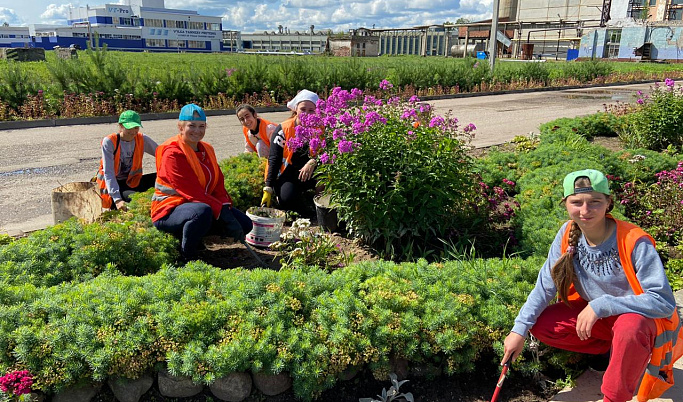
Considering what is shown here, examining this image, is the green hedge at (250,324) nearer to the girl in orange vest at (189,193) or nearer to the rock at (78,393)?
the rock at (78,393)

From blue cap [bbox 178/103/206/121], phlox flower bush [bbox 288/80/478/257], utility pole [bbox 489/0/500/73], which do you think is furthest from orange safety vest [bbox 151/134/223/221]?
utility pole [bbox 489/0/500/73]

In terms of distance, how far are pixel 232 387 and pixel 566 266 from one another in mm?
1823

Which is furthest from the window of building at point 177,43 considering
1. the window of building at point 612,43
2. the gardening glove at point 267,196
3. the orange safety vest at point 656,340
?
the orange safety vest at point 656,340

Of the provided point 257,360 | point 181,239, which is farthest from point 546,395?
point 181,239

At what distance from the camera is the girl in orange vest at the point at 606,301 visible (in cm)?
239

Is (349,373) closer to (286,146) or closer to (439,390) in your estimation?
(439,390)

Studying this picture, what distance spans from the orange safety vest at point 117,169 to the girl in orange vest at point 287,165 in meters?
1.29

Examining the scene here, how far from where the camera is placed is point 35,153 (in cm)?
941

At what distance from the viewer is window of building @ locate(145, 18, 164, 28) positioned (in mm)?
109000

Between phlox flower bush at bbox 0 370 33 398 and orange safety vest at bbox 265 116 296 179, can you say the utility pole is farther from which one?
phlox flower bush at bbox 0 370 33 398

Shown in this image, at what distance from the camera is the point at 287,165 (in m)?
5.33

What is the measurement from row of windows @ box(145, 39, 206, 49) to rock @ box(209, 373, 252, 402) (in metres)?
111

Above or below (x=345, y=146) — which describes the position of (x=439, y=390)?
below

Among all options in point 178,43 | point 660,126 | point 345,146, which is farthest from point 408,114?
point 178,43
